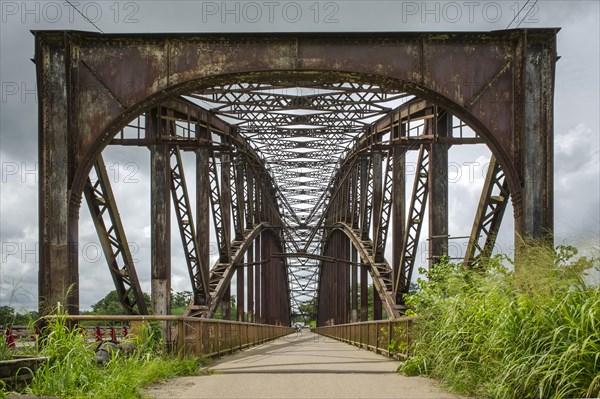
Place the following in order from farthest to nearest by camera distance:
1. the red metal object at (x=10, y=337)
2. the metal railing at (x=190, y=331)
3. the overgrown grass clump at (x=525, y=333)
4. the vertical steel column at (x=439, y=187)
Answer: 1. the vertical steel column at (x=439, y=187)
2. the metal railing at (x=190, y=331)
3. the red metal object at (x=10, y=337)
4. the overgrown grass clump at (x=525, y=333)

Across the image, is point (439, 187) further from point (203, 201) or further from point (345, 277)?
point (345, 277)

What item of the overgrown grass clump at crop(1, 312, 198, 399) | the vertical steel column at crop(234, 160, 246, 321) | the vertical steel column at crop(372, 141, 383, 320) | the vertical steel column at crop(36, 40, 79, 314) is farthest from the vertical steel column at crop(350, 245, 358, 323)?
the overgrown grass clump at crop(1, 312, 198, 399)

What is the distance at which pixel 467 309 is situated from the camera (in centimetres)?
1073

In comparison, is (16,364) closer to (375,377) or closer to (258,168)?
(375,377)

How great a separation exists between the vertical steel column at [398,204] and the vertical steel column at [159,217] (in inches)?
303

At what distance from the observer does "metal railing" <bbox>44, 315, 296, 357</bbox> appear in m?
13.4

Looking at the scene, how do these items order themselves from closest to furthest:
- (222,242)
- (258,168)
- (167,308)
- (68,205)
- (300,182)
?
1. (68,205)
2. (167,308)
3. (222,242)
4. (258,168)
5. (300,182)

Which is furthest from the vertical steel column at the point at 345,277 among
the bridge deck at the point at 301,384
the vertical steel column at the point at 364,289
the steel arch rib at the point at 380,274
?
the bridge deck at the point at 301,384

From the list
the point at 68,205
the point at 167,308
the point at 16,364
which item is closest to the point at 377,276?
the point at 167,308

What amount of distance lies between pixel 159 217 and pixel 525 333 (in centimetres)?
1412

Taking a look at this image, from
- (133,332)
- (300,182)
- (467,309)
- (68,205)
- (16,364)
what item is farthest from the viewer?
(300,182)

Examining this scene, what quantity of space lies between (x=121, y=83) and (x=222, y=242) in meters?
16.2

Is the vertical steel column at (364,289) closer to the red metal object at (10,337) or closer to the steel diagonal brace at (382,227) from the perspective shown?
the steel diagonal brace at (382,227)

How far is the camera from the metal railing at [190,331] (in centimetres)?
1341
